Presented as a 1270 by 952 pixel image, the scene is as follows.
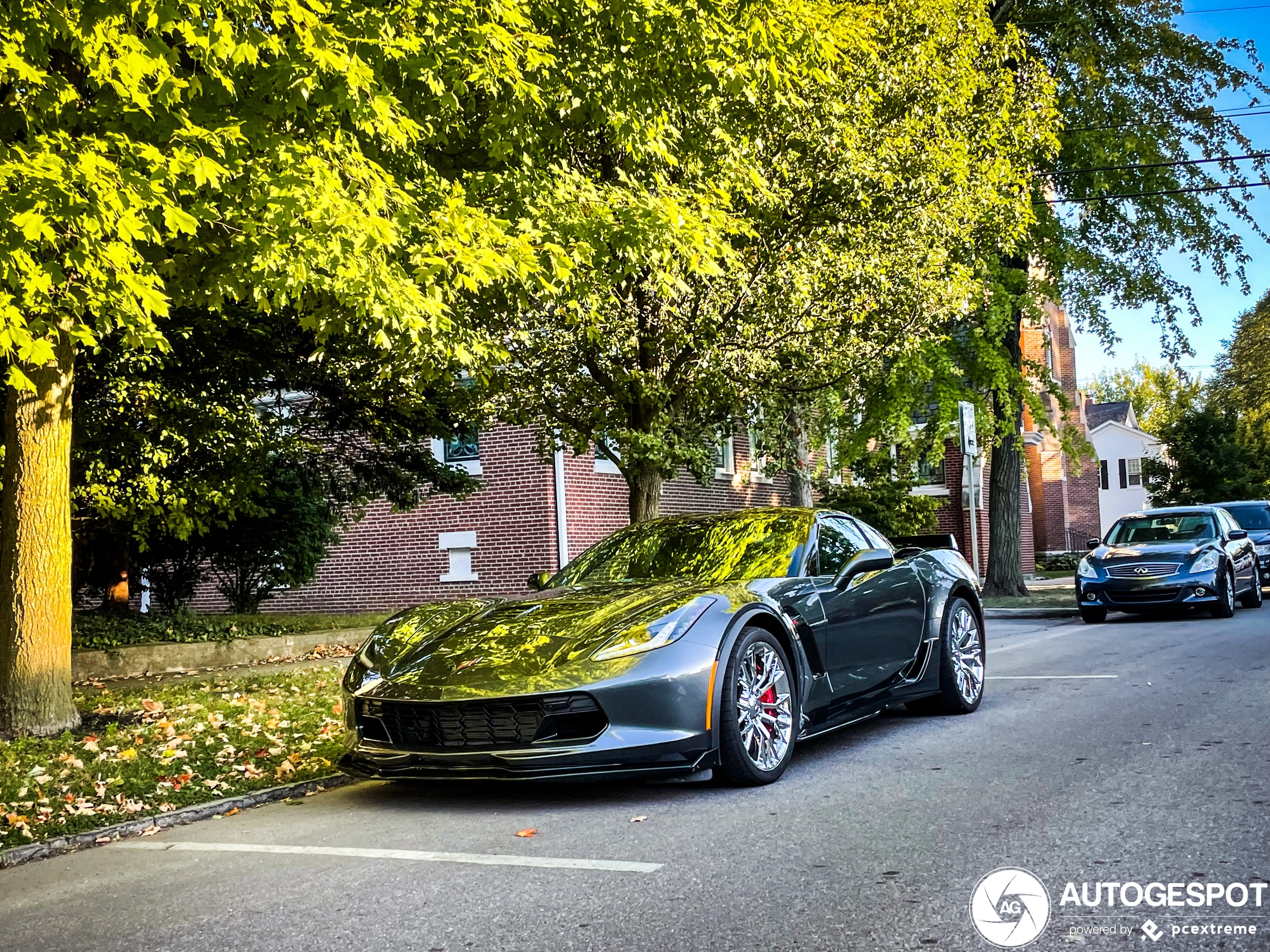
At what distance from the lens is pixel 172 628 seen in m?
13.3

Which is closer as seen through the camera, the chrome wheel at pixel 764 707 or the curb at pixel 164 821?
the curb at pixel 164 821

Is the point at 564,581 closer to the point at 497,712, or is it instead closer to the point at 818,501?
the point at 497,712

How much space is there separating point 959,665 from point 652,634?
3.12 m

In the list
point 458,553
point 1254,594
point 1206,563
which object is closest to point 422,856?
point 1206,563

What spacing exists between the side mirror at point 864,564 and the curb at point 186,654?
7123 mm

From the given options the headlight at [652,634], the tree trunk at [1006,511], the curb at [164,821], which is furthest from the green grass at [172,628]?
the tree trunk at [1006,511]

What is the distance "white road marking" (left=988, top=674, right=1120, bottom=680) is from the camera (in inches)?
387

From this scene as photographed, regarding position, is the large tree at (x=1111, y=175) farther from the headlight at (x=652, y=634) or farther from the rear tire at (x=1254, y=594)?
the headlight at (x=652, y=634)

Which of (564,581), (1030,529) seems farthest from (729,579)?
(1030,529)

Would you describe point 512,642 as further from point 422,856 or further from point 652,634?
point 422,856

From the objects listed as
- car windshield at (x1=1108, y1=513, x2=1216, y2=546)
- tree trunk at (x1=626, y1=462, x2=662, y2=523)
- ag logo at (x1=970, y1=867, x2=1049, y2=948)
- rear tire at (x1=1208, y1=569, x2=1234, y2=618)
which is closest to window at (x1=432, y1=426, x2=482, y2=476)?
tree trunk at (x1=626, y1=462, x2=662, y2=523)

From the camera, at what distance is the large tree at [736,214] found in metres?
8.36

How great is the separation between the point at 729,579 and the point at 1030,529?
32.7 meters

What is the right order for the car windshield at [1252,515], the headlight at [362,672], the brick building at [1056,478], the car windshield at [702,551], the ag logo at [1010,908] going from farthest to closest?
the brick building at [1056,478]
the car windshield at [1252,515]
the car windshield at [702,551]
the headlight at [362,672]
the ag logo at [1010,908]
